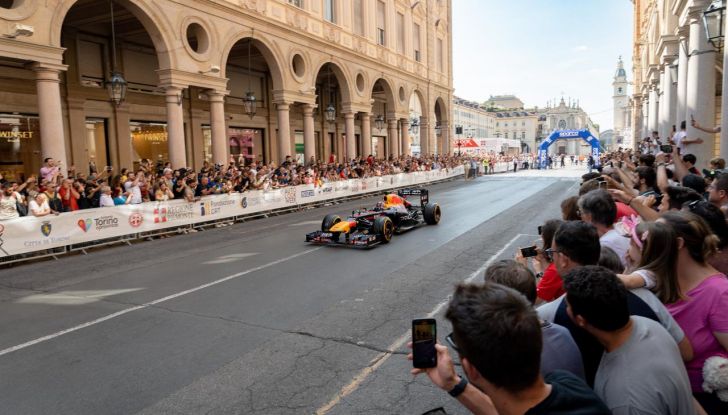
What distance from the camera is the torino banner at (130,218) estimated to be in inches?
→ 416

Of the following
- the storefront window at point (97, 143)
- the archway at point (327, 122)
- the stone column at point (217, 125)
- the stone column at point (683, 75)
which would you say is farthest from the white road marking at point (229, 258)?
the archway at point (327, 122)

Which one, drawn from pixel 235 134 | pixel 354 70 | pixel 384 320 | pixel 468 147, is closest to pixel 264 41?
pixel 235 134

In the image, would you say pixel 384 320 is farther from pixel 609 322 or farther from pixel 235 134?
pixel 235 134

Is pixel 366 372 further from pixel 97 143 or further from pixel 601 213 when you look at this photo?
pixel 97 143

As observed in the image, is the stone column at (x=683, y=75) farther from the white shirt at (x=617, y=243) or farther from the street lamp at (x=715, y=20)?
the white shirt at (x=617, y=243)

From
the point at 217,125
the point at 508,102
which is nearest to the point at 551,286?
the point at 217,125

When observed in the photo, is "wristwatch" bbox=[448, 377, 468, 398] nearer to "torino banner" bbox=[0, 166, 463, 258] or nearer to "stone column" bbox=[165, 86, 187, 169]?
"torino banner" bbox=[0, 166, 463, 258]

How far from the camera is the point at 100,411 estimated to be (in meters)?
4.07

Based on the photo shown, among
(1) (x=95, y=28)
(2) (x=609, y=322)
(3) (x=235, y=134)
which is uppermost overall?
(1) (x=95, y=28)

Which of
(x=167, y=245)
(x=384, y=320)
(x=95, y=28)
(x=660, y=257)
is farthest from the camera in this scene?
(x=95, y=28)

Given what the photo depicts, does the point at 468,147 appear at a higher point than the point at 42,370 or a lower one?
higher

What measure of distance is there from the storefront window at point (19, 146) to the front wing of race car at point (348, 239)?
12.3 meters

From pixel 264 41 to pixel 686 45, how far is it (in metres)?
16.1

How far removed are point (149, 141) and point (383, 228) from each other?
1492cm
